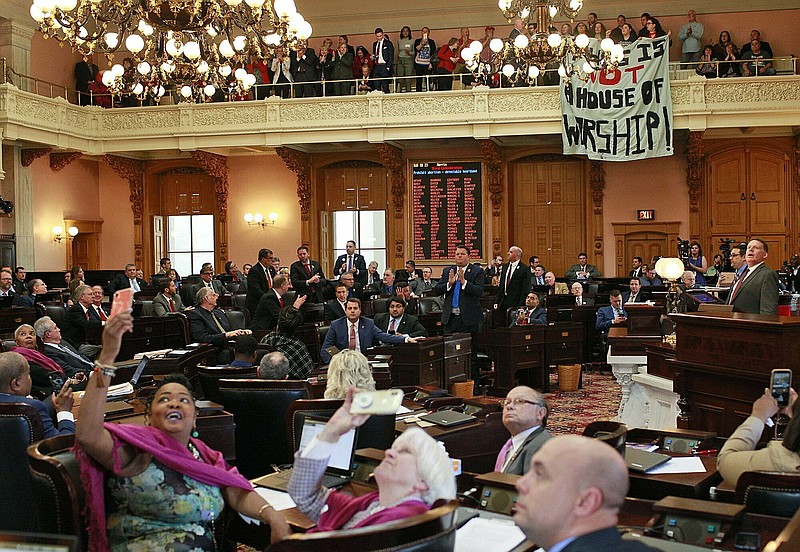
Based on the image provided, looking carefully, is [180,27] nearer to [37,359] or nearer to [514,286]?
[37,359]

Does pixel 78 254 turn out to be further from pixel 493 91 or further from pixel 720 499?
pixel 720 499

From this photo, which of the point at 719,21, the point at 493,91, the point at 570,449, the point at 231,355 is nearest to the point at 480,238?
the point at 493,91

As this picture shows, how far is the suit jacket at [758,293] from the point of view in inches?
231

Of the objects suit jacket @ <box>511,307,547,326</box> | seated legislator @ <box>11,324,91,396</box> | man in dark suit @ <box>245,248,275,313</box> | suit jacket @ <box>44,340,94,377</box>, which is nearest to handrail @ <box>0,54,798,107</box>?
man in dark suit @ <box>245,248,275,313</box>

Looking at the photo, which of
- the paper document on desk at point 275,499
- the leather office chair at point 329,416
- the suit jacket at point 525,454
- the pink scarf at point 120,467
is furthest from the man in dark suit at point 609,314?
the pink scarf at point 120,467

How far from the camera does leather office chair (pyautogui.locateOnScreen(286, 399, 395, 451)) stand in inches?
150

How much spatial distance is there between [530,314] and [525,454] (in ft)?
23.6

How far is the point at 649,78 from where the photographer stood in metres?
15.0

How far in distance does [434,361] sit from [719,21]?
484 inches

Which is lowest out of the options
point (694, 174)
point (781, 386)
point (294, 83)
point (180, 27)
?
point (781, 386)

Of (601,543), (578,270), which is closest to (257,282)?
(578,270)

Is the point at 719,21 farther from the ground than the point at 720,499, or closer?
farther from the ground

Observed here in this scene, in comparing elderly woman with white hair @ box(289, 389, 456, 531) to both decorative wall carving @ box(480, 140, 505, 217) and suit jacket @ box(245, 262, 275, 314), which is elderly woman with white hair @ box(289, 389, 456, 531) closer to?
suit jacket @ box(245, 262, 275, 314)

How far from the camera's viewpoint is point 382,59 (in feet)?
57.0
